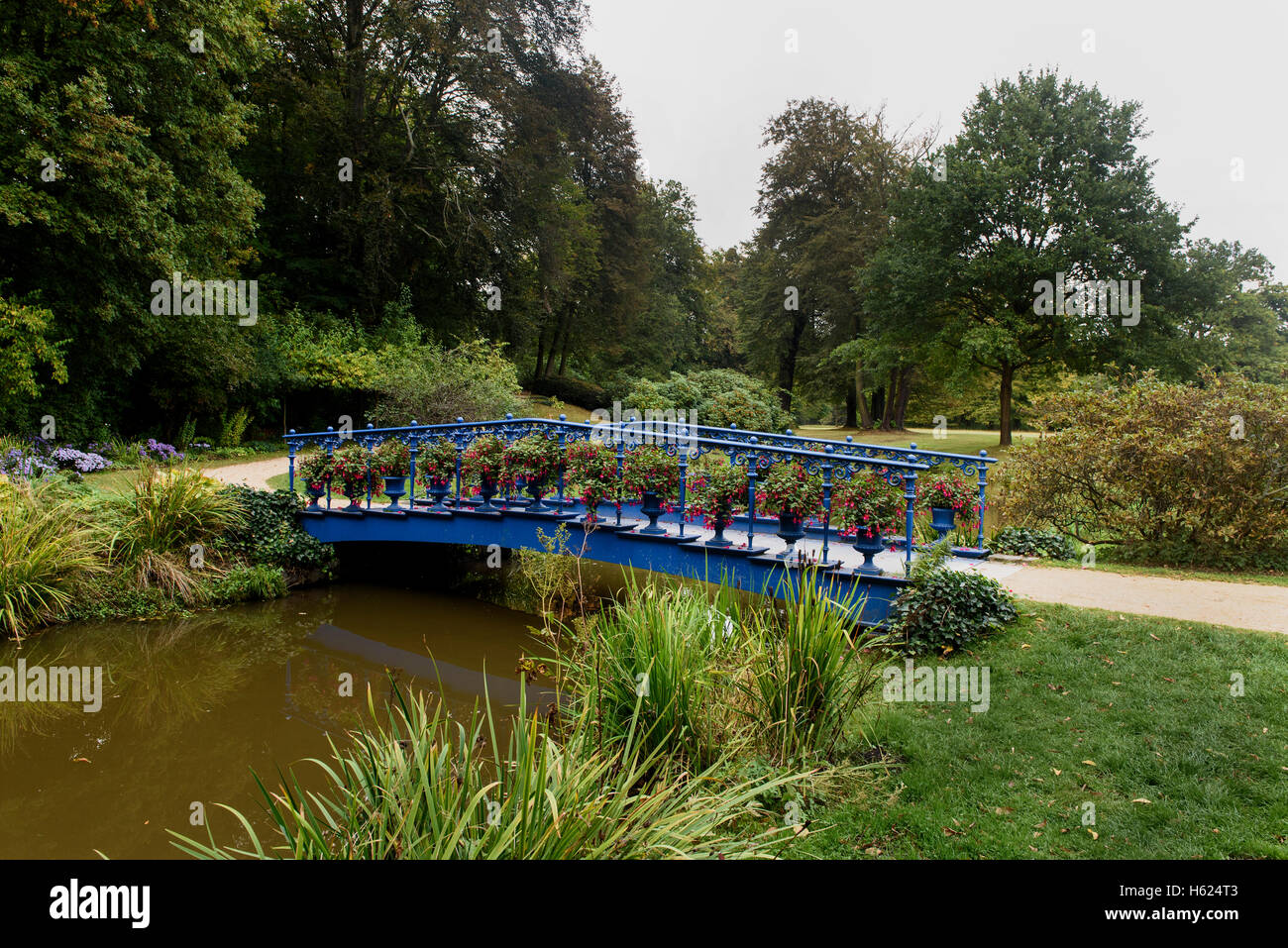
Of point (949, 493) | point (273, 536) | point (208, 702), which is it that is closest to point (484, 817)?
point (208, 702)

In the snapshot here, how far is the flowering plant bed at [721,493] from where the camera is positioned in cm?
729

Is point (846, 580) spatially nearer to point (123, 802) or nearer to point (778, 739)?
point (778, 739)

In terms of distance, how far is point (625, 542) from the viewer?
315 inches

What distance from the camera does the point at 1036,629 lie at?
5.61 meters

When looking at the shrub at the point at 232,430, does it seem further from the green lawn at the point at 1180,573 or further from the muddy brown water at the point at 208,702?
the green lawn at the point at 1180,573

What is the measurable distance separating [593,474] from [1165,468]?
6.56 m

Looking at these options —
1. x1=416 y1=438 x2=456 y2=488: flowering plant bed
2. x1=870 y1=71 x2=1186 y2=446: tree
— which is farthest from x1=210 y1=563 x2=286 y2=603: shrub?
x1=870 y1=71 x2=1186 y2=446: tree

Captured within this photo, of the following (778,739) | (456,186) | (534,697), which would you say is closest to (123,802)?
(534,697)

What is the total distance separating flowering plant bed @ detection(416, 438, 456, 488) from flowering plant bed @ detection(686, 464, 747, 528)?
156 inches

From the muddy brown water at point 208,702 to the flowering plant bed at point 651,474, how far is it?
2198mm

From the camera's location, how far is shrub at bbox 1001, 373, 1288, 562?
7.83 m

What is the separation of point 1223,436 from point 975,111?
19051mm

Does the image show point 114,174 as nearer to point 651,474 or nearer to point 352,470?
point 352,470

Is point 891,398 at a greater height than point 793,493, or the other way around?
point 891,398
